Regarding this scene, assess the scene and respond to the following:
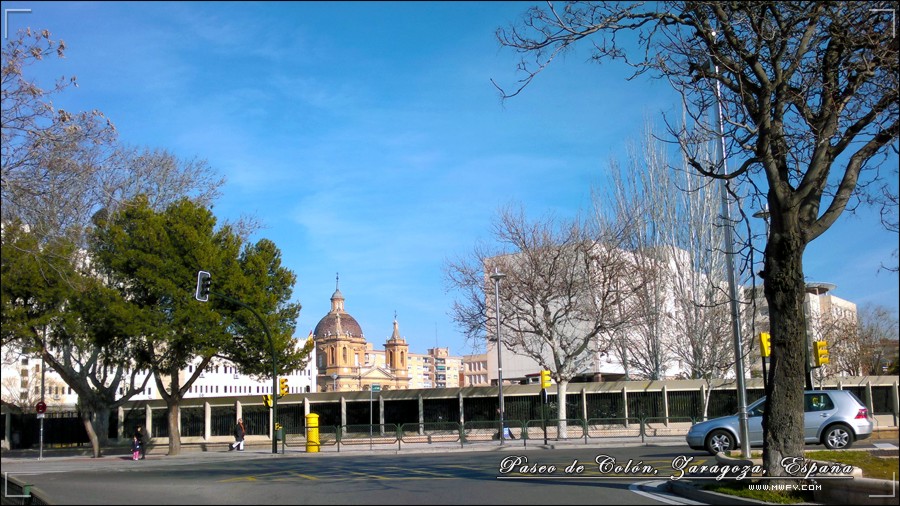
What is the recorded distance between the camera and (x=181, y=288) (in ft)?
116

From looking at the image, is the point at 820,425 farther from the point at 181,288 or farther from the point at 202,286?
the point at 181,288

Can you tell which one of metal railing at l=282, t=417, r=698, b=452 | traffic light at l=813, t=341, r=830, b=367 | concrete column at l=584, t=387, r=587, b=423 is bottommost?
metal railing at l=282, t=417, r=698, b=452

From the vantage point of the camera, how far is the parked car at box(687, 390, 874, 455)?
67.5ft

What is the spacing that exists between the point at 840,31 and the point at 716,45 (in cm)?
190

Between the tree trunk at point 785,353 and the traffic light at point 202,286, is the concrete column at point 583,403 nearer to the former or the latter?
the traffic light at point 202,286

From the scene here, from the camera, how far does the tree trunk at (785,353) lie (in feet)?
39.1

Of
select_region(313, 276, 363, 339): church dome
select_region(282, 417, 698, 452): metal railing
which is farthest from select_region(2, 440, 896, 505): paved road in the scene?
select_region(313, 276, 363, 339): church dome

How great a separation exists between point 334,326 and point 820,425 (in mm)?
135642

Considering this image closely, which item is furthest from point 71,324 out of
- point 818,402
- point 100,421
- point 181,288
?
point 818,402

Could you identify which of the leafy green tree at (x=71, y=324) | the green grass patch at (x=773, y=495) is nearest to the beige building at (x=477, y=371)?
the leafy green tree at (x=71, y=324)

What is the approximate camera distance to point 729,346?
45.2 metres

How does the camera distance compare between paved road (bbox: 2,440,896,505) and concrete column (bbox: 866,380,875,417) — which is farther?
concrete column (bbox: 866,380,875,417)

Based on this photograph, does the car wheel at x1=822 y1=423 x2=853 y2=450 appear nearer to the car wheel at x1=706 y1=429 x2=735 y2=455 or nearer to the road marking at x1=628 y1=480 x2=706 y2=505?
the car wheel at x1=706 y1=429 x2=735 y2=455

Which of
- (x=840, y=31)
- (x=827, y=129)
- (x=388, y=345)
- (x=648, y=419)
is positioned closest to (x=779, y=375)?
(x=827, y=129)
